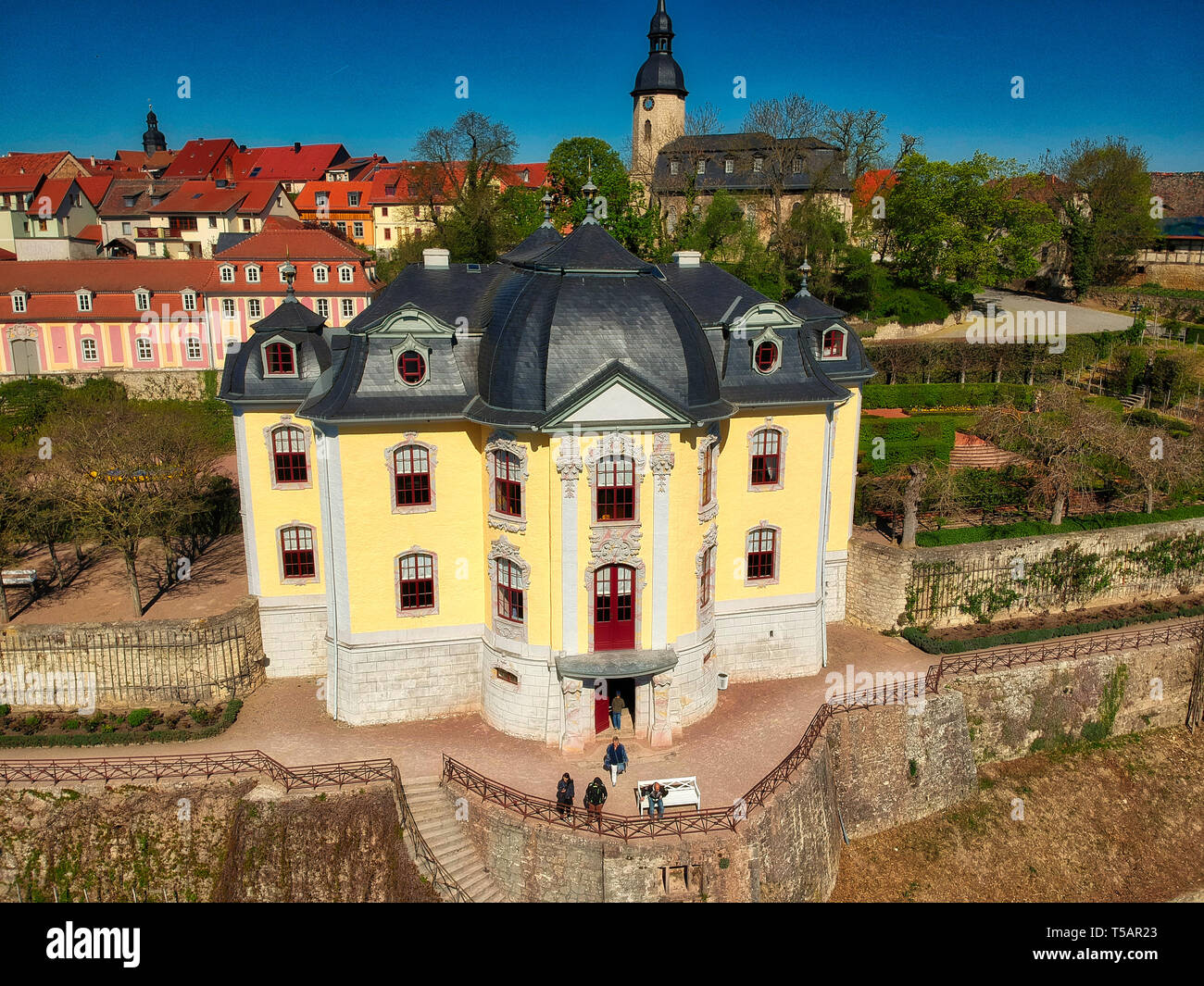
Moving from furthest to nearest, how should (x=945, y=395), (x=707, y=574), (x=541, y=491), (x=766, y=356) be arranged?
(x=945, y=395), (x=766, y=356), (x=707, y=574), (x=541, y=491)

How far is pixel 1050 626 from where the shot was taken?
116 feet

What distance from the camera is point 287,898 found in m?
23.3

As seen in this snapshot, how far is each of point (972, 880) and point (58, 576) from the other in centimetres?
3401

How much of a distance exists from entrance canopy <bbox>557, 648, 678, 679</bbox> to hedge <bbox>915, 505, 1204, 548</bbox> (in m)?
14.5

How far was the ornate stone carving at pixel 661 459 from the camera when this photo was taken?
83.1 feet

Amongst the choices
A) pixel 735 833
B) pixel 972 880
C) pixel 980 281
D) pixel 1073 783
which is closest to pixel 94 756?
pixel 735 833

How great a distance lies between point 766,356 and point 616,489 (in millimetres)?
7360

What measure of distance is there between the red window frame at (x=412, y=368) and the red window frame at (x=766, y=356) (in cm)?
1049

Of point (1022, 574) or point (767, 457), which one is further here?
point (1022, 574)

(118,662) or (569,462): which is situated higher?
(569,462)

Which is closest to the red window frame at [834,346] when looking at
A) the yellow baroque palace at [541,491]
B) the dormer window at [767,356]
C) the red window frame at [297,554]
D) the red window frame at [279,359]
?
the yellow baroque palace at [541,491]

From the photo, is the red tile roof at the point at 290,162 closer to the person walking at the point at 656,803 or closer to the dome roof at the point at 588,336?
the dome roof at the point at 588,336

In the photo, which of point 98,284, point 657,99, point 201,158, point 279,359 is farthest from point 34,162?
point 279,359

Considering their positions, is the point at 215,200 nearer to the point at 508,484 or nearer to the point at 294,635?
the point at 294,635
